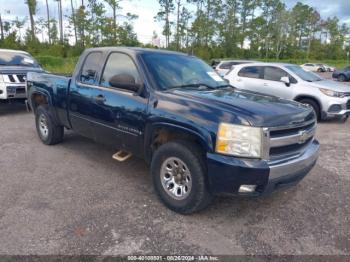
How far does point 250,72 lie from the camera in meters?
9.68

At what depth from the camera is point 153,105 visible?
11.5ft

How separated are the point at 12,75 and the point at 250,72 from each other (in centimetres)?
698

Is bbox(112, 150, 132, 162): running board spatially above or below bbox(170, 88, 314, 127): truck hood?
below

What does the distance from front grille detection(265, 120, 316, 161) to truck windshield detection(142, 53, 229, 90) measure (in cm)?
134

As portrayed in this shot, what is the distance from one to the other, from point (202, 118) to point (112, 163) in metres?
2.36

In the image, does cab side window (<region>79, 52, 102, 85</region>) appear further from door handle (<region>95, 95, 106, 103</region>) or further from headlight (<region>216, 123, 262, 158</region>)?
headlight (<region>216, 123, 262, 158</region>)

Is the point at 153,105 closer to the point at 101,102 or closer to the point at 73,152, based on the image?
the point at 101,102

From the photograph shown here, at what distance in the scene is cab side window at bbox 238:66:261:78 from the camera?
9.48m

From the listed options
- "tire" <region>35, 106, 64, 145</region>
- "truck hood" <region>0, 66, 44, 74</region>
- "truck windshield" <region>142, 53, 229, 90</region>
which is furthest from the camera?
"truck hood" <region>0, 66, 44, 74</region>

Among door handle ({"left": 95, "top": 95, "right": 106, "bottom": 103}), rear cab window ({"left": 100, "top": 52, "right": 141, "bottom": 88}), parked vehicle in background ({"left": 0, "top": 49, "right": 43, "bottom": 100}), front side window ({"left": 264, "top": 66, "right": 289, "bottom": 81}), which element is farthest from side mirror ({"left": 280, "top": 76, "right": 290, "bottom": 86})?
parked vehicle in background ({"left": 0, "top": 49, "right": 43, "bottom": 100})

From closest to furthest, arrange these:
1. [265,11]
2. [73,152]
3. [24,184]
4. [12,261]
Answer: [12,261]
[24,184]
[73,152]
[265,11]

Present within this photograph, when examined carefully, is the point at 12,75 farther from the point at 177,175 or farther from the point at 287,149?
the point at 287,149

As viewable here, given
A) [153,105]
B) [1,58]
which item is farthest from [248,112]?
[1,58]

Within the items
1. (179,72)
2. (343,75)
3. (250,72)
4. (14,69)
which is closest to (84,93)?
(179,72)
